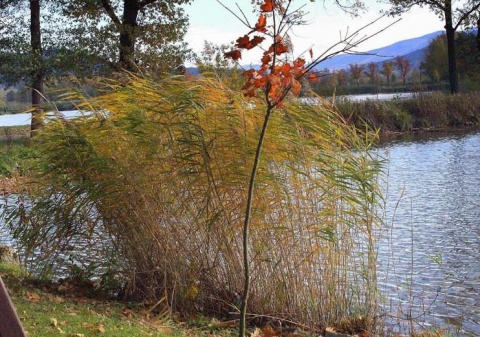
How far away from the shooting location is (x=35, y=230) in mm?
6645

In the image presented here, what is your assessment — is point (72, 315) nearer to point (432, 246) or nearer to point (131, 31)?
point (432, 246)

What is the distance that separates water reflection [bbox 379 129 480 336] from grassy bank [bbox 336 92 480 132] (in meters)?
9.10

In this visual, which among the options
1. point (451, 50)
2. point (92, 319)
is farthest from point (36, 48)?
point (451, 50)

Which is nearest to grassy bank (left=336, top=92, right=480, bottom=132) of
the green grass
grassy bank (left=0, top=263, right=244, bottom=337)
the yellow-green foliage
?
the yellow-green foliage

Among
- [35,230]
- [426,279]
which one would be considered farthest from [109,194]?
[426,279]

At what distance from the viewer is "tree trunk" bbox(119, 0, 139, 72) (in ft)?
72.8

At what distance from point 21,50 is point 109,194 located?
17114mm

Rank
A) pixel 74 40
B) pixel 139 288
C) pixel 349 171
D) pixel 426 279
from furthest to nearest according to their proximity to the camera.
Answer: pixel 74 40
pixel 426 279
pixel 139 288
pixel 349 171

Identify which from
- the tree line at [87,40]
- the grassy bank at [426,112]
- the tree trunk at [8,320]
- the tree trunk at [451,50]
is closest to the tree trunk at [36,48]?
the tree line at [87,40]

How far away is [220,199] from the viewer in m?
6.00

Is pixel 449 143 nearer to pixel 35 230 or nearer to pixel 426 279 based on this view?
pixel 426 279

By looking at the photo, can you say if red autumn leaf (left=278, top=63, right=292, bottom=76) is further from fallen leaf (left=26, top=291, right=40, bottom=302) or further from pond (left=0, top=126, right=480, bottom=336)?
fallen leaf (left=26, top=291, right=40, bottom=302)

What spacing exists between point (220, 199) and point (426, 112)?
22.7 m

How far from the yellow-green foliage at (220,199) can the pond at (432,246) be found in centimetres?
44
